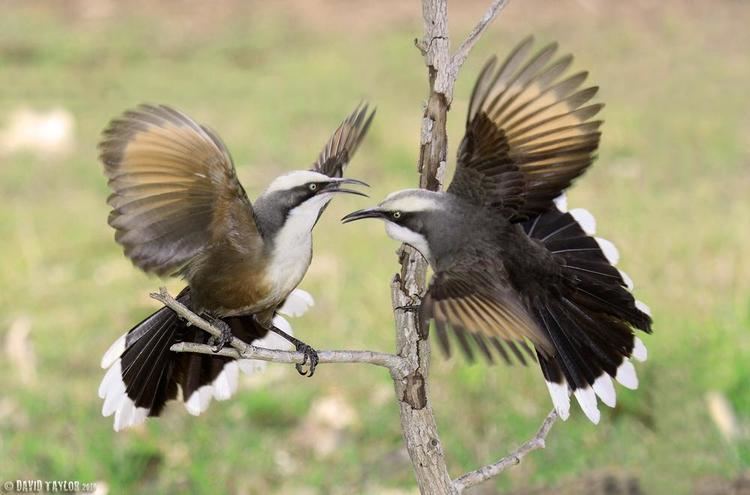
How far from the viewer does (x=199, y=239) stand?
130 inches

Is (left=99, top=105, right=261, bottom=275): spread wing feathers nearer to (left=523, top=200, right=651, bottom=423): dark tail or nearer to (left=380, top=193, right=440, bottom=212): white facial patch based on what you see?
(left=380, top=193, right=440, bottom=212): white facial patch

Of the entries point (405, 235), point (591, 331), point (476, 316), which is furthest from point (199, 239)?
point (591, 331)

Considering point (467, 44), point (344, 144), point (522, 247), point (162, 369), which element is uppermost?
point (467, 44)

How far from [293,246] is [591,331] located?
998mm

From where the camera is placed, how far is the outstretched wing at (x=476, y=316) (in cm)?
290

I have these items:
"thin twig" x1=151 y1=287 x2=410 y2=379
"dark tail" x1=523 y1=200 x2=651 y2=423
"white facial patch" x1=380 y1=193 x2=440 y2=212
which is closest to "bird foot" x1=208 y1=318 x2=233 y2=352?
"thin twig" x1=151 y1=287 x2=410 y2=379

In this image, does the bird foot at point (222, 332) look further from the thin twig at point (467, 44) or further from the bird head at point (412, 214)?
the thin twig at point (467, 44)

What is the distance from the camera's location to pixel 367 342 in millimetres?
6094

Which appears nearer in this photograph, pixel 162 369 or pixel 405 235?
Answer: pixel 405 235

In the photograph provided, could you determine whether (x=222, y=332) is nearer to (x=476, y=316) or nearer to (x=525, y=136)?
(x=476, y=316)

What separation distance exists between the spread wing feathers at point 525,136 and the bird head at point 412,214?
177 millimetres

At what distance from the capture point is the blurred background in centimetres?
515

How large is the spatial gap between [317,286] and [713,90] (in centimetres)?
548

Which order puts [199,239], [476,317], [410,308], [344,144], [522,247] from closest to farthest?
1. [476,317]
2. [410,308]
3. [199,239]
4. [522,247]
5. [344,144]
